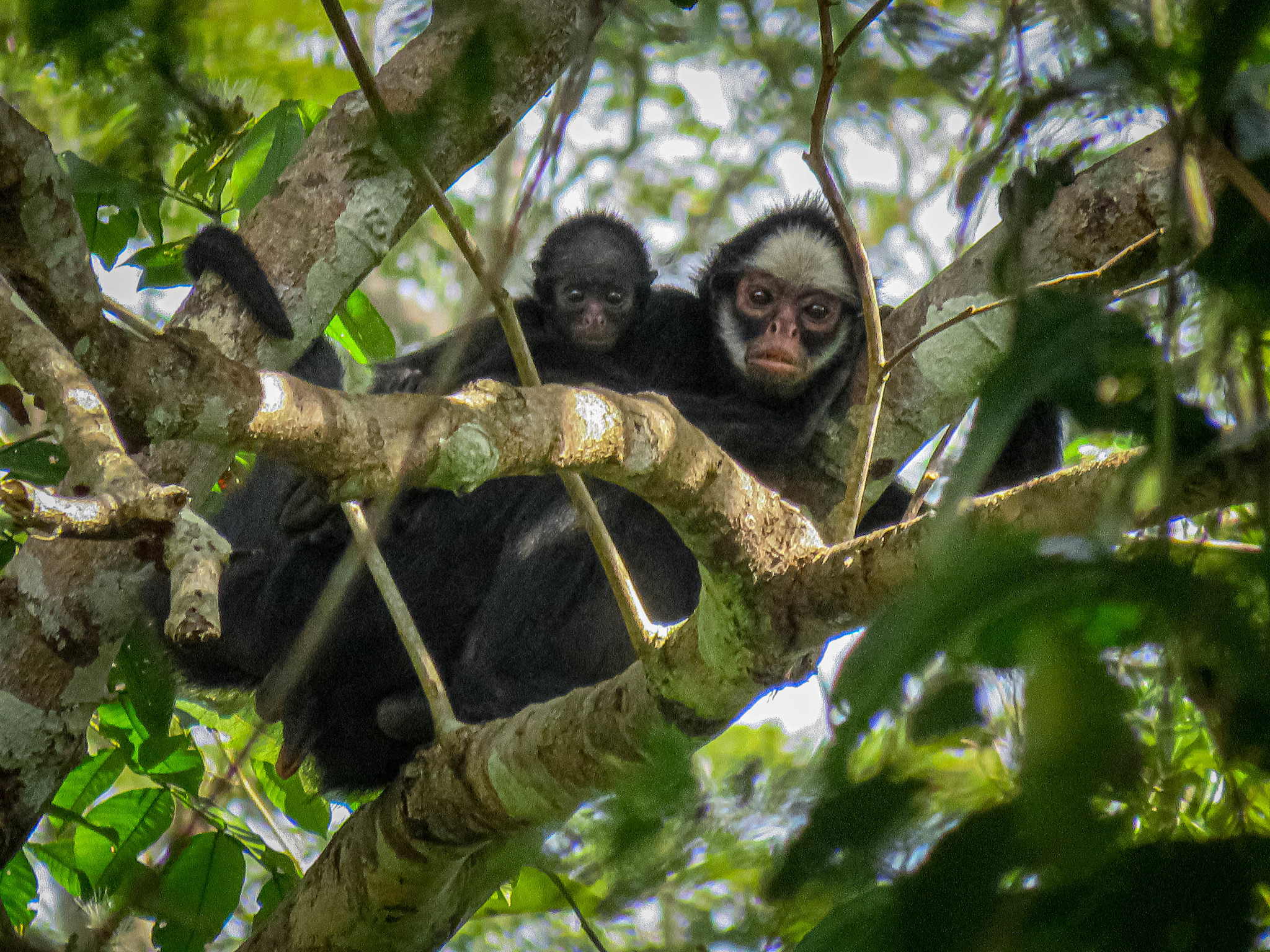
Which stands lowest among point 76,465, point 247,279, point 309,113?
point 76,465

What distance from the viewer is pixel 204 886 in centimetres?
261

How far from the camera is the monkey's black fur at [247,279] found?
2592mm

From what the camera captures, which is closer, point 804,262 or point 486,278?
point 486,278

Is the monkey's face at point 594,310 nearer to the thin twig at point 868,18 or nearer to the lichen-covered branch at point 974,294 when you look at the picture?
the lichen-covered branch at point 974,294

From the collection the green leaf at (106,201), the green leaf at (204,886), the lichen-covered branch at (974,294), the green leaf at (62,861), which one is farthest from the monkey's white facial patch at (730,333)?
the green leaf at (62,861)

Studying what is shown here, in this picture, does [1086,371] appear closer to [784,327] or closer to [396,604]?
[396,604]

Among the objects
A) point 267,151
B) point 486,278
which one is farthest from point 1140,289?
point 267,151

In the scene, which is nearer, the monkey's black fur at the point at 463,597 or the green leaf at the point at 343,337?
the green leaf at the point at 343,337

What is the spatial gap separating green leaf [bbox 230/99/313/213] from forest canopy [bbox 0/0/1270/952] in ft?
0.04

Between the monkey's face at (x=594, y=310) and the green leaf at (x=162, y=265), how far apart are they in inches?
57.0

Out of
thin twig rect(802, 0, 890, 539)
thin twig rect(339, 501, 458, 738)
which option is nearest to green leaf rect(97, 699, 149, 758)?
thin twig rect(339, 501, 458, 738)

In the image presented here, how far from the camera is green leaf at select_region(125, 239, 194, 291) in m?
2.86

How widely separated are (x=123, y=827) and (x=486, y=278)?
2221 mm

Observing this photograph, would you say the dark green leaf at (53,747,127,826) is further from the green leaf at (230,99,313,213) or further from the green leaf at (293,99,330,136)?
the green leaf at (293,99,330,136)
